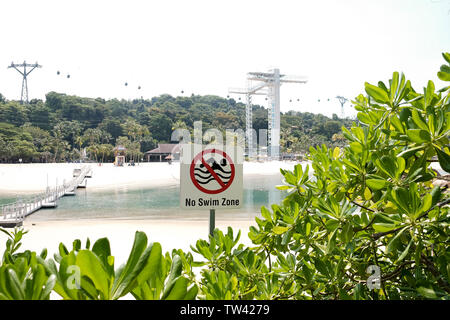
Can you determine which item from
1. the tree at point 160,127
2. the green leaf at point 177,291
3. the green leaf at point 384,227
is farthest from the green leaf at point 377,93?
the tree at point 160,127

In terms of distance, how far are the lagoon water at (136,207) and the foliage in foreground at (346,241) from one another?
23.9 feet

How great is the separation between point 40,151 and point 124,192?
2256 centimetres

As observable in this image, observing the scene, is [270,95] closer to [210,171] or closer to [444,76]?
[210,171]

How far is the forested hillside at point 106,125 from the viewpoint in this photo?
3331 cm

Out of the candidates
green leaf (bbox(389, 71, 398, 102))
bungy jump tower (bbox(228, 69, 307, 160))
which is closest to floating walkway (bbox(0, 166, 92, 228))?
green leaf (bbox(389, 71, 398, 102))

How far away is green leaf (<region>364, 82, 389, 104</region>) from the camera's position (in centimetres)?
59

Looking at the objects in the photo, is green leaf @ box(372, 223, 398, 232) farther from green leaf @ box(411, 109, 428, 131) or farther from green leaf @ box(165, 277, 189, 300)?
green leaf @ box(165, 277, 189, 300)

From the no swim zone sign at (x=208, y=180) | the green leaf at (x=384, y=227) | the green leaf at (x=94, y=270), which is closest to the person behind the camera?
the green leaf at (x=94, y=270)

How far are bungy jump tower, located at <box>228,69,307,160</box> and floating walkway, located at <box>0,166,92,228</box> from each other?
25.3 metres

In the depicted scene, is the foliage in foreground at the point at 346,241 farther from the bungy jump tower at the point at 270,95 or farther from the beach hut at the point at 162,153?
the bungy jump tower at the point at 270,95

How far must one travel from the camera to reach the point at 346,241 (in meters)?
0.54

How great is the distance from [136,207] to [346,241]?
12.4 meters
